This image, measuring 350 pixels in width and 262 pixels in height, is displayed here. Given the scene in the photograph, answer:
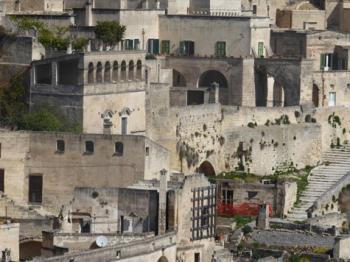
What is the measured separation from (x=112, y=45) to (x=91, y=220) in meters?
13.5

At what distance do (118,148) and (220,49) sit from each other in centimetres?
1518

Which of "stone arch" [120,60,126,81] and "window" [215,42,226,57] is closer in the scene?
"stone arch" [120,60,126,81]

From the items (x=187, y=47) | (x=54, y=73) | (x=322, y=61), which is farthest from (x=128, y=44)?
(x=322, y=61)

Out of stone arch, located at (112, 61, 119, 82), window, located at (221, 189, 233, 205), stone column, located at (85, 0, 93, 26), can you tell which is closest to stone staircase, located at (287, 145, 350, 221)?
window, located at (221, 189, 233, 205)

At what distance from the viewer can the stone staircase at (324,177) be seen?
100375mm

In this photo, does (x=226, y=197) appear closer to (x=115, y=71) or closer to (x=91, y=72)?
(x=115, y=71)

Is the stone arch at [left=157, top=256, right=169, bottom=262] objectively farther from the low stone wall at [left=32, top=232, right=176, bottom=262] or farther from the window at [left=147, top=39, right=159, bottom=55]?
the window at [left=147, top=39, right=159, bottom=55]

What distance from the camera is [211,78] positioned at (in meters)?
108

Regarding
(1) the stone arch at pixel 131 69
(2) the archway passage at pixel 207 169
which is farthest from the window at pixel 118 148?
(2) the archway passage at pixel 207 169

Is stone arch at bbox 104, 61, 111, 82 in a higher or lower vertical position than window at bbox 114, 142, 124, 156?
higher

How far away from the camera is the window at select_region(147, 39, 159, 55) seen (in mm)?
107287

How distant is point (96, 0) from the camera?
108 meters

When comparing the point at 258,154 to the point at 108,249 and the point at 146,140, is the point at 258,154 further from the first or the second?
the point at 108,249

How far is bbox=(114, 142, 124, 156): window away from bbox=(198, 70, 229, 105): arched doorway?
1411 cm
